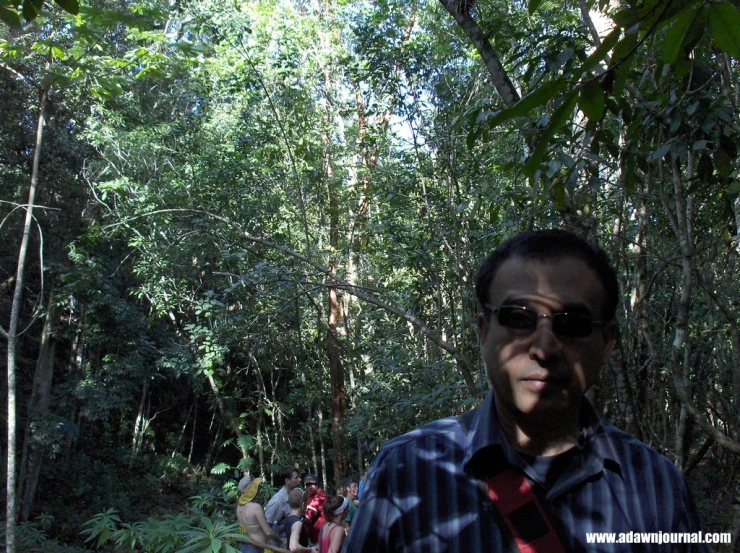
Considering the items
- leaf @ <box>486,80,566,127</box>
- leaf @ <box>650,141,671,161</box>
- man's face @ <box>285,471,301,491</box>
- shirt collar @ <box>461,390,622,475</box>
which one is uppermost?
leaf @ <box>650,141,671,161</box>

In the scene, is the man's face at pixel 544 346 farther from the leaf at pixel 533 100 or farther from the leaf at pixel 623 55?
the leaf at pixel 623 55

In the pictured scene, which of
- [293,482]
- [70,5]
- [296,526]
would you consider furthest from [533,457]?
[293,482]

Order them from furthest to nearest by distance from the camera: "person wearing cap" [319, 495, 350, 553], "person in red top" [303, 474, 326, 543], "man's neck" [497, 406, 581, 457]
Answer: "person in red top" [303, 474, 326, 543]
"person wearing cap" [319, 495, 350, 553]
"man's neck" [497, 406, 581, 457]

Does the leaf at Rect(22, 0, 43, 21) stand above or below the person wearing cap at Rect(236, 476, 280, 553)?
above

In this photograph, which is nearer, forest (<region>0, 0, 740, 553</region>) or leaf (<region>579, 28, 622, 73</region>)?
leaf (<region>579, 28, 622, 73</region>)

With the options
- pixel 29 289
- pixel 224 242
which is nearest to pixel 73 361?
pixel 29 289

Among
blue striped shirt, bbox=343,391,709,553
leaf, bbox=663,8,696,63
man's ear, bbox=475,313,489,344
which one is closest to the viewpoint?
blue striped shirt, bbox=343,391,709,553

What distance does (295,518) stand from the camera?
6.02 meters

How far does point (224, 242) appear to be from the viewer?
7520mm

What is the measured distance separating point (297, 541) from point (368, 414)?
1.94 metres

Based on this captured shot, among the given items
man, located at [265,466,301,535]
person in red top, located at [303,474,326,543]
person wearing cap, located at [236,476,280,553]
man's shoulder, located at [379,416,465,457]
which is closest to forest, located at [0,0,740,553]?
person wearing cap, located at [236,476,280,553]

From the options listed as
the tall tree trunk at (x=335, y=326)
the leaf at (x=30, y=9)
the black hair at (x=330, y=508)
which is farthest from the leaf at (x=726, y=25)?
the tall tree trunk at (x=335, y=326)

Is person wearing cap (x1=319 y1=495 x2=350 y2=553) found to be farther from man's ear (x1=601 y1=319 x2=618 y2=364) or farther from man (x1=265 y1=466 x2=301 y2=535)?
man's ear (x1=601 y1=319 x2=618 y2=364)

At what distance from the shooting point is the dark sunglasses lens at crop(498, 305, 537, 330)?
45.9 inches
